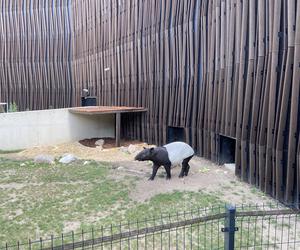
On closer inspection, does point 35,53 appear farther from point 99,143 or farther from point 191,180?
point 191,180

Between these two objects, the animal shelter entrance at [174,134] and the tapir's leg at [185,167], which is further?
the animal shelter entrance at [174,134]

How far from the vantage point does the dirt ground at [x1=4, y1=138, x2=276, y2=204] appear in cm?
613

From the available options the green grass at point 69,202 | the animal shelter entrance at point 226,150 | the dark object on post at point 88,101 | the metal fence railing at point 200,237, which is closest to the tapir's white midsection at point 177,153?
the green grass at point 69,202

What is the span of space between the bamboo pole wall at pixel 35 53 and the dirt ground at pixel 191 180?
709cm

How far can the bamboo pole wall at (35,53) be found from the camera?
1636cm

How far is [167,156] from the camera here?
6.84 m

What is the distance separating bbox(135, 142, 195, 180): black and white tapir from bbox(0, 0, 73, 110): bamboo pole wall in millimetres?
10368

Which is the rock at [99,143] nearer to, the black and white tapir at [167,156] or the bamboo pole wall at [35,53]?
the black and white tapir at [167,156]

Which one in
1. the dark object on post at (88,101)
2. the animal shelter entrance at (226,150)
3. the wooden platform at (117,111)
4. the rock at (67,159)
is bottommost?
the rock at (67,159)

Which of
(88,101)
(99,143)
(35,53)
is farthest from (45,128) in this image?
(35,53)

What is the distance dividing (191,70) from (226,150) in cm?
252

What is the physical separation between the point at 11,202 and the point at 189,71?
19.5 ft

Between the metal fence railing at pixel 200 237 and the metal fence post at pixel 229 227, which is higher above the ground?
the metal fence post at pixel 229 227

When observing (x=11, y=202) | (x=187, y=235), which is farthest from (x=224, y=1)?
(x=11, y=202)
